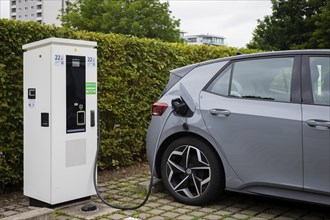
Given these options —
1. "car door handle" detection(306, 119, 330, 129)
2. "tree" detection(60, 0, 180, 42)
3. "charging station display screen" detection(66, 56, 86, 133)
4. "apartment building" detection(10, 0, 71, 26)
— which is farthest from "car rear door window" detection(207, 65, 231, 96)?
"apartment building" detection(10, 0, 71, 26)

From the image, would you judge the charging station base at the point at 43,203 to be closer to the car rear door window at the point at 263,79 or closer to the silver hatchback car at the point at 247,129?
the silver hatchback car at the point at 247,129

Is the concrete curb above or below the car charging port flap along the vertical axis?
below

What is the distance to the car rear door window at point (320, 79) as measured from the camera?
3918mm

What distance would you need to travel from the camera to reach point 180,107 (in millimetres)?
4668

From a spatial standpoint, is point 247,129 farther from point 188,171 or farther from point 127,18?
point 127,18

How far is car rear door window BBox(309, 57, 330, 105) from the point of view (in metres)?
3.92

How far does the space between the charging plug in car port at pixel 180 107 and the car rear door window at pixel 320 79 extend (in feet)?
4.57

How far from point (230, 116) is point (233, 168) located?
0.54m

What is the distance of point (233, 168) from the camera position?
4289 mm

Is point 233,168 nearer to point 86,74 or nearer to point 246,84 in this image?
point 246,84

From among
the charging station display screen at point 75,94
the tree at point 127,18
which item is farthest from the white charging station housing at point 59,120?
the tree at point 127,18

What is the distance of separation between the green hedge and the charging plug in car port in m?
1.88

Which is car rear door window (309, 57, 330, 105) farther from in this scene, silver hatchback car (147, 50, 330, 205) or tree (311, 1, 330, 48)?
tree (311, 1, 330, 48)

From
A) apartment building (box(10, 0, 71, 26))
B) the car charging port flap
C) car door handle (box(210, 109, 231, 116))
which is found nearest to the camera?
Result: car door handle (box(210, 109, 231, 116))
